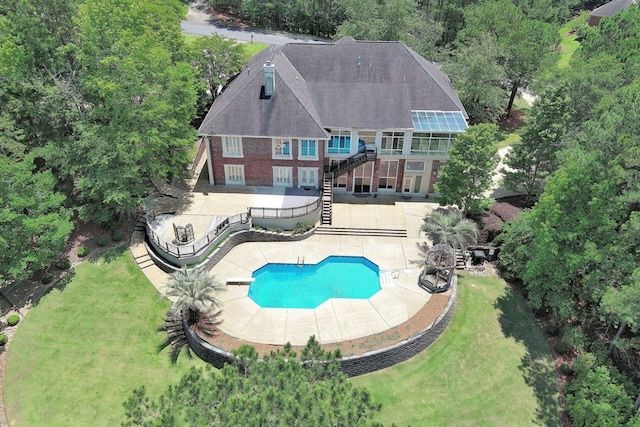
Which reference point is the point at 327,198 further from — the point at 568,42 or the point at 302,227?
the point at 568,42

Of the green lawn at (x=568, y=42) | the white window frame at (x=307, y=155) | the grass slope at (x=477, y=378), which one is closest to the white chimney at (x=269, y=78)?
the white window frame at (x=307, y=155)

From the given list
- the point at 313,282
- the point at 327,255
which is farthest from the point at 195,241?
the point at 327,255

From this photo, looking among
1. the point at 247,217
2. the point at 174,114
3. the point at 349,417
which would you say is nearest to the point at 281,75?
the point at 174,114

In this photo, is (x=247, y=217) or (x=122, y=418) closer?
(x=122, y=418)

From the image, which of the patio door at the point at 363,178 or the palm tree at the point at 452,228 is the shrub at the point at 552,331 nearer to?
the palm tree at the point at 452,228

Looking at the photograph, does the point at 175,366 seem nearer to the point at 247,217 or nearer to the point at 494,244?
the point at 247,217

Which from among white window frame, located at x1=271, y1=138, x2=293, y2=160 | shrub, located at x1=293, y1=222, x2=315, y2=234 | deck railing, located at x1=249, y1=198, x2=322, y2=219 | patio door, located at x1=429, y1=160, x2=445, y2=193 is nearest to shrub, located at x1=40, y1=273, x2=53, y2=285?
deck railing, located at x1=249, y1=198, x2=322, y2=219
